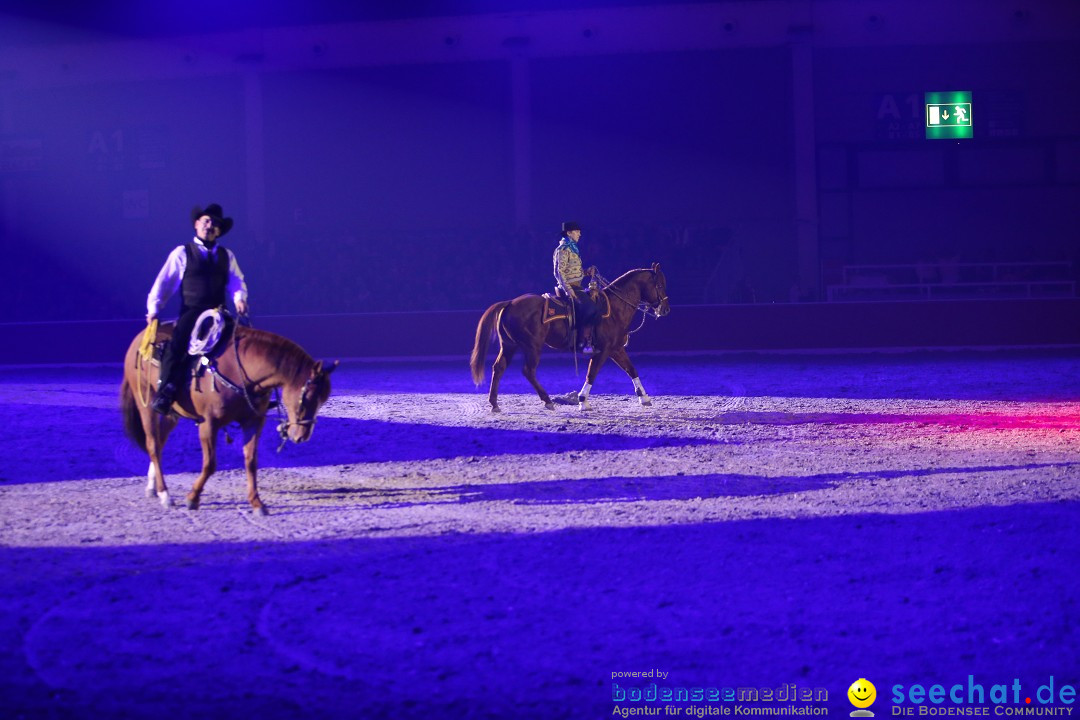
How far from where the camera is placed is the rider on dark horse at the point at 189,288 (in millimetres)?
7875

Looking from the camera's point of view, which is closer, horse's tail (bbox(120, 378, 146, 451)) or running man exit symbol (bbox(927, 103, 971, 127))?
horse's tail (bbox(120, 378, 146, 451))

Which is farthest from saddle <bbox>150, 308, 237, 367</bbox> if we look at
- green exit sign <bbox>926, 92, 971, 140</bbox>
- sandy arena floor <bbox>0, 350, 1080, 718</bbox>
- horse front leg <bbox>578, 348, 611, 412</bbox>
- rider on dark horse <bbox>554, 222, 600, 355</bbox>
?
green exit sign <bbox>926, 92, 971, 140</bbox>

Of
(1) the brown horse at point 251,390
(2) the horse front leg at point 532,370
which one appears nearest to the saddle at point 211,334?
(1) the brown horse at point 251,390

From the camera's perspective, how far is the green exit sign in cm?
2636

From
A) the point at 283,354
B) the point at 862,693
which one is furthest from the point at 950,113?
the point at 862,693

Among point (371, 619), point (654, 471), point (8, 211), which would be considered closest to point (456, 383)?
point (654, 471)

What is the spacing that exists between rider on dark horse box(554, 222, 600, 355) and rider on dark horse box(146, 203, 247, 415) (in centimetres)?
570

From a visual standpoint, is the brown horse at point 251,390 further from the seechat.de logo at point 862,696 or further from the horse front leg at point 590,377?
the horse front leg at point 590,377

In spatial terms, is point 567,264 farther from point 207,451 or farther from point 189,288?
point 207,451

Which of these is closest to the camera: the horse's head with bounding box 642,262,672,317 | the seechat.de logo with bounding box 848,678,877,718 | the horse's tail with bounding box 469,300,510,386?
the seechat.de logo with bounding box 848,678,877,718

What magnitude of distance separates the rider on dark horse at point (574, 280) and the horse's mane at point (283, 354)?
5.82 m

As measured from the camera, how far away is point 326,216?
92.4ft

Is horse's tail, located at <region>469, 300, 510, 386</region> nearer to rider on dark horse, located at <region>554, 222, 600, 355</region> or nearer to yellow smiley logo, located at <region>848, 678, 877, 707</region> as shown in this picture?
rider on dark horse, located at <region>554, 222, 600, 355</region>

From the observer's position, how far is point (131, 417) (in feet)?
28.2
